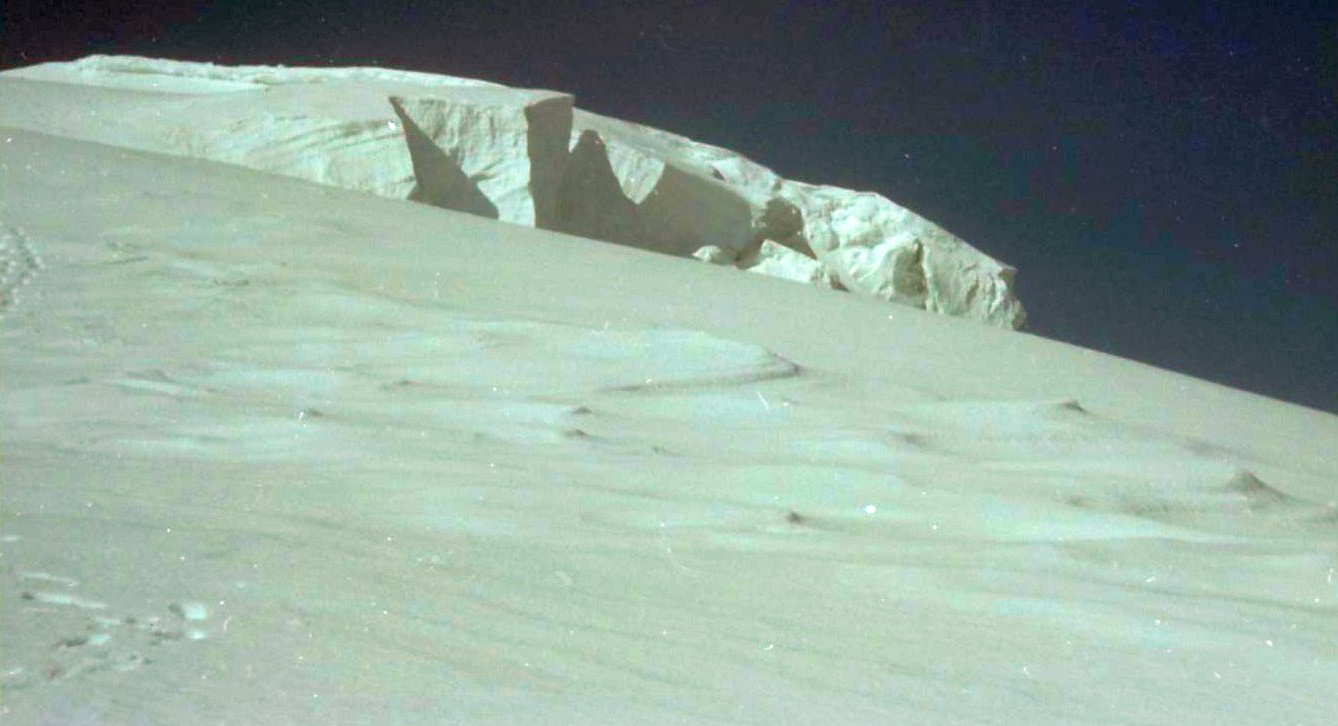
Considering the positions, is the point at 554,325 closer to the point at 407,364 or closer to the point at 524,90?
the point at 407,364

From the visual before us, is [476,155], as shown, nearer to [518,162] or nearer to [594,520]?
[518,162]

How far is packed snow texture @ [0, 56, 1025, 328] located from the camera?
7.45 m

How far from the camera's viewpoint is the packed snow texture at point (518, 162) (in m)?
7.45

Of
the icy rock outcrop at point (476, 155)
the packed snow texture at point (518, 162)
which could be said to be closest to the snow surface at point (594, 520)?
the packed snow texture at point (518, 162)

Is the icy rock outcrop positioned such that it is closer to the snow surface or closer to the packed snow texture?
the packed snow texture

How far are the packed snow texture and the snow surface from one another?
3.10 meters

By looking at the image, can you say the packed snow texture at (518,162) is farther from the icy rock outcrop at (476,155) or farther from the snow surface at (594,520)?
the snow surface at (594,520)

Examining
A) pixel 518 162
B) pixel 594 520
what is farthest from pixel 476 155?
pixel 594 520

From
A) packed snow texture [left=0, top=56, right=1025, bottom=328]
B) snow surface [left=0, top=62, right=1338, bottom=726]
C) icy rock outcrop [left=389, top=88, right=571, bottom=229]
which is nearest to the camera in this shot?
snow surface [left=0, top=62, right=1338, bottom=726]

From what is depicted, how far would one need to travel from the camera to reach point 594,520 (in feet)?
6.20

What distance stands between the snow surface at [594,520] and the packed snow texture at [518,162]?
3.10m

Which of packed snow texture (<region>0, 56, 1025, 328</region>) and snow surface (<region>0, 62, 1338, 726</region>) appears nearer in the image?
snow surface (<region>0, 62, 1338, 726</region>)

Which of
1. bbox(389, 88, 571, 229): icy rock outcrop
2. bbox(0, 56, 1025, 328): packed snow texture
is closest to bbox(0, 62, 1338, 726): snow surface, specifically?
bbox(0, 56, 1025, 328): packed snow texture

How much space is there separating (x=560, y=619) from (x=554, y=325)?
7.83ft
